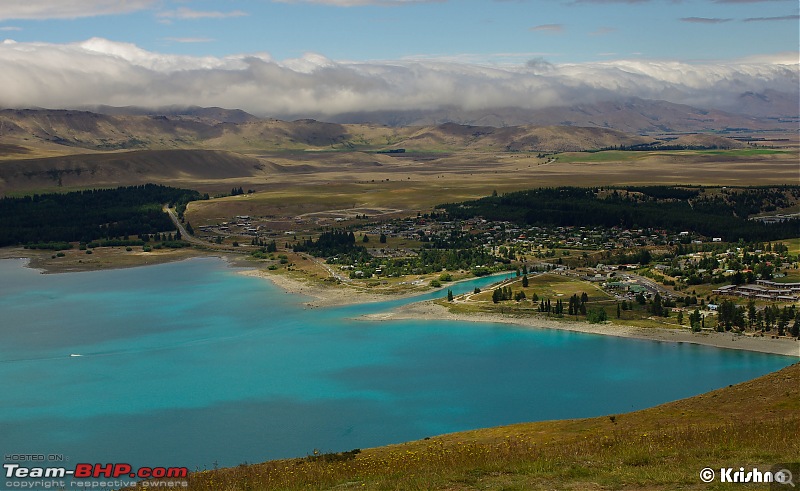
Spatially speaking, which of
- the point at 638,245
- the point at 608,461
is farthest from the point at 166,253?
the point at 608,461

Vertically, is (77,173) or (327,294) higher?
(77,173)

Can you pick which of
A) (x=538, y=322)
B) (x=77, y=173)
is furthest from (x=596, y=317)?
(x=77, y=173)

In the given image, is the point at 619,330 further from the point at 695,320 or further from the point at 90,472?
the point at 90,472

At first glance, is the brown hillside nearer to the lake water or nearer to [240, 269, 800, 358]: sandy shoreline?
the lake water

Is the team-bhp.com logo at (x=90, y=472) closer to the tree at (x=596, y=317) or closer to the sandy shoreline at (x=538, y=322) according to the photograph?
the sandy shoreline at (x=538, y=322)

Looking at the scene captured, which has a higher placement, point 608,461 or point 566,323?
point 608,461

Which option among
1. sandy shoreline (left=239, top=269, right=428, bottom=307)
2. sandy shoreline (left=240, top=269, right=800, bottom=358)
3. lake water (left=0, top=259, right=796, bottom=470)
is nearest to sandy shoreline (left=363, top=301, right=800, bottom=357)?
sandy shoreline (left=240, top=269, right=800, bottom=358)

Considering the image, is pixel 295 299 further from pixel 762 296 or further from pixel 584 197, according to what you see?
pixel 584 197
